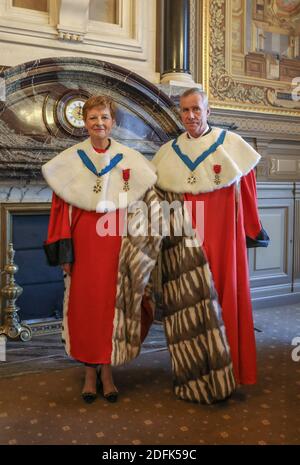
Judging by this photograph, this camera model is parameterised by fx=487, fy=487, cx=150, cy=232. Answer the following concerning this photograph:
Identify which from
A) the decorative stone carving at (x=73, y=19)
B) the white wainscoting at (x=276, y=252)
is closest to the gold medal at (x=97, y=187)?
the decorative stone carving at (x=73, y=19)

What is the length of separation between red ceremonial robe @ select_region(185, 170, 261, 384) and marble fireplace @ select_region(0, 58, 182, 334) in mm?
1404

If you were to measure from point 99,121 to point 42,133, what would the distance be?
1.19m

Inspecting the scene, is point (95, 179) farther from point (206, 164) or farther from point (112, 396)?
point (112, 396)

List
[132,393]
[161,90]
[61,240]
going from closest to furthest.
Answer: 1. [61,240]
2. [132,393]
3. [161,90]

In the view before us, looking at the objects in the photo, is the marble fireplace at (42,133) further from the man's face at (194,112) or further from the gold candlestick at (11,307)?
the man's face at (194,112)

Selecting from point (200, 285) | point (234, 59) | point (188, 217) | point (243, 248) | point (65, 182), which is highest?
point (234, 59)

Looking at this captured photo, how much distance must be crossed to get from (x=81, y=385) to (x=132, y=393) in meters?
0.30

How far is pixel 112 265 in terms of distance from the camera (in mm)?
2365

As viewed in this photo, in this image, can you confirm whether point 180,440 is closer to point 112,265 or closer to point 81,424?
point 81,424

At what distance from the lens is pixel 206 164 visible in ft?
7.92

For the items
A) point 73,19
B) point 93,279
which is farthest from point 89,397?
point 73,19

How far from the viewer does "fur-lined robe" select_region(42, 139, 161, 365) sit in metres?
2.35

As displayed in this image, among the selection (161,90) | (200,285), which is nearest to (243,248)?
(200,285)

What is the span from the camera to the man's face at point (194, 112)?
7.72 feet
